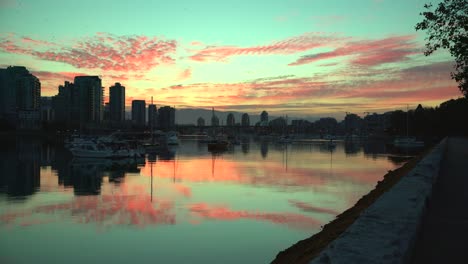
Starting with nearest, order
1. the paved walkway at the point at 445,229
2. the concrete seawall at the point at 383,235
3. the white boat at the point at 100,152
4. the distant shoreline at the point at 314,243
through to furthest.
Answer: the concrete seawall at the point at 383,235 → the paved walkway at the point at 445,229 → the distant shoreline at the point at 314,243 → the white boat at the point at 100,152

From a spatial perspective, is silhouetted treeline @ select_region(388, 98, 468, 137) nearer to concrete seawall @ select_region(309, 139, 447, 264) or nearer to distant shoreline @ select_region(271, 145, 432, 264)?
distant shoreline @ select_region(271, 145, 432, 264)

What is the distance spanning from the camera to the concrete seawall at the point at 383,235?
7050 mm

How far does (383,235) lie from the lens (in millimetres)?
8539

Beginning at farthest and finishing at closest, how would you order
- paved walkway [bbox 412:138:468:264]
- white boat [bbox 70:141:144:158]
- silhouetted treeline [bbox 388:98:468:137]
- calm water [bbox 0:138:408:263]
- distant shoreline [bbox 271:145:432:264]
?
silhouetted treeline [bbox 388:98:468:137], white boat [bbox 70:141:144:158], calm water [bbox 0:138:408:263], distant shoreline [bbox 271:145:432:264], paved walkway [bbox 412:138:468:264]

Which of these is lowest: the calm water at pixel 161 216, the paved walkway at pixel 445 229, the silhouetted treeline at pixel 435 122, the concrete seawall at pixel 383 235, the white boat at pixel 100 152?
the calm water at pixel 161 216

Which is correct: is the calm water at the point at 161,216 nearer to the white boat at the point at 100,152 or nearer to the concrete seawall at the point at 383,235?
the concrete seawall at the point at 383,235

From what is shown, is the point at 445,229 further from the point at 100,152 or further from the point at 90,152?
the point at 90,152

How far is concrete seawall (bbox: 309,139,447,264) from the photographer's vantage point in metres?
7.05

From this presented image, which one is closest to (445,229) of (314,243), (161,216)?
(314,243)

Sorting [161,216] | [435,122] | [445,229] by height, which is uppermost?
[435,122]

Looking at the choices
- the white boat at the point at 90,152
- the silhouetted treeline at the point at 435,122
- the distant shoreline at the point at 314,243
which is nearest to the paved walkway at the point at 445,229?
the distant shoreline at the point at 314,243

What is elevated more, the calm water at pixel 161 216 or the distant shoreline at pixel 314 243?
the distant shoreline at pixel 314 243

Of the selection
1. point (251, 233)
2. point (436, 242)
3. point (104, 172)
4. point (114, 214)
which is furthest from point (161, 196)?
point (436, 242)

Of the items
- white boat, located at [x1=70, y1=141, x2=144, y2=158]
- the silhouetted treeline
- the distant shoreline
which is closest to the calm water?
the distant shoreline
